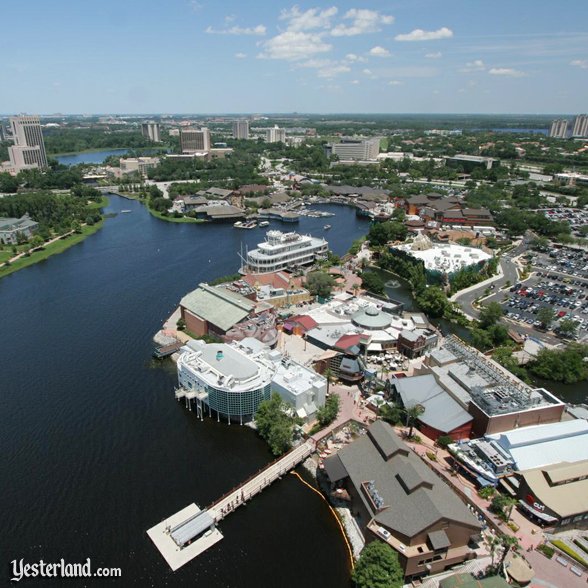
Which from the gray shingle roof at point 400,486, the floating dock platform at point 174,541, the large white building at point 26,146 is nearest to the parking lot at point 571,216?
the gray shingle roof at point 400,486

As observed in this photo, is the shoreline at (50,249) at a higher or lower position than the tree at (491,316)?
lower

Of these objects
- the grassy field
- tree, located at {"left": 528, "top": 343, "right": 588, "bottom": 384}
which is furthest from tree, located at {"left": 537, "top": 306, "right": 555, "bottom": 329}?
the grassy field

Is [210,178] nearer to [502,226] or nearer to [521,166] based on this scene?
[502,226]

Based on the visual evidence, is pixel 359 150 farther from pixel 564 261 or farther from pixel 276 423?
pixel 276 423

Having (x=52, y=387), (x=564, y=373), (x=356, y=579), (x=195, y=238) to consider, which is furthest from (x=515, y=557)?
(x=195, y=238)

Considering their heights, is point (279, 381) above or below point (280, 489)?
above

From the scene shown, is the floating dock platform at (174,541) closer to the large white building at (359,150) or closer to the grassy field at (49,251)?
the grassy field at (49,251)
